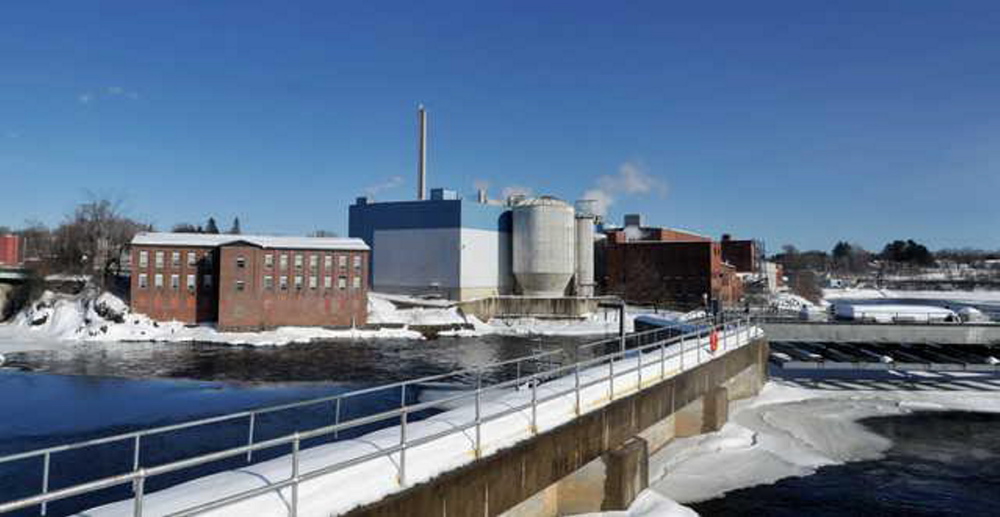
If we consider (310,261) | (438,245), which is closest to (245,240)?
(310,261)

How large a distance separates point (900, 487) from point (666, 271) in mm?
64464

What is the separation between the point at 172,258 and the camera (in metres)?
59.8

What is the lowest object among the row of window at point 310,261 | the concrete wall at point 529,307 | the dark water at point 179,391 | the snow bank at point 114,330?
the dark water at point 179,391

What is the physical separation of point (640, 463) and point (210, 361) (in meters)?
34.1

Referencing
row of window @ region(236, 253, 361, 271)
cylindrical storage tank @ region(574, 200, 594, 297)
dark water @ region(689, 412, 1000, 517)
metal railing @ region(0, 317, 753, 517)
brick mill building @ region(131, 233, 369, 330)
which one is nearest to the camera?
metal railing @ region(0, 317, 753, 517)

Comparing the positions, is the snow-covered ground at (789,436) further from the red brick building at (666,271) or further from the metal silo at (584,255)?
the metal silo at (584,255)

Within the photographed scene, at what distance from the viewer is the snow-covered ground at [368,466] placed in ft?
26.7

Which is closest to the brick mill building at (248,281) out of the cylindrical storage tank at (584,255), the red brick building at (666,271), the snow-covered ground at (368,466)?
the cylindrical storage tank at (584,255)

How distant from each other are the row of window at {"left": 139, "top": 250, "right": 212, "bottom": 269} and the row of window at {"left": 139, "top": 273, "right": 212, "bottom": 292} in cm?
90

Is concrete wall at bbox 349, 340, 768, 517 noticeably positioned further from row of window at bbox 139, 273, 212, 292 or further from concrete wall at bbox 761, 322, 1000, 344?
row of window at bbox 139, 273, 212, 292

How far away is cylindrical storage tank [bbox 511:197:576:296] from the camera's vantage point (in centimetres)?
7750

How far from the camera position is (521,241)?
79188mm

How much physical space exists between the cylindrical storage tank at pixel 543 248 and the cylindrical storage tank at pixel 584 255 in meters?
2.73

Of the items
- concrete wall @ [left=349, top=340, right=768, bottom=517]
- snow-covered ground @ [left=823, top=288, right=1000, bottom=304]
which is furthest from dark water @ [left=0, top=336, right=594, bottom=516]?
snow-covered ground @ [left=823, top=288, right=1000, bottom=304]
